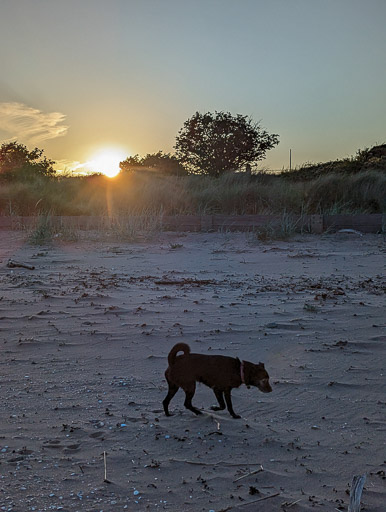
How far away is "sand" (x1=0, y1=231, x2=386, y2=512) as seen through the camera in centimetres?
259

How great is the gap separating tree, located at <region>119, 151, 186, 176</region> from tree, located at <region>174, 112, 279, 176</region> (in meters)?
0.69

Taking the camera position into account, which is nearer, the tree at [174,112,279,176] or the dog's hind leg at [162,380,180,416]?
the dog's hind leg at [162,380,180,416]

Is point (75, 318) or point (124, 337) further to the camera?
point (75, 318)

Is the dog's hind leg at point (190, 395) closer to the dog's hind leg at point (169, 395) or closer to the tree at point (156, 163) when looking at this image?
the dog's hind leg at point (169, 395)

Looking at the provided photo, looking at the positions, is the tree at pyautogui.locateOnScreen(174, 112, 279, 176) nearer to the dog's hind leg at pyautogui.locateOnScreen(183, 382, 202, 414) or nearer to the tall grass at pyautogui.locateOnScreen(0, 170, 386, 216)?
the tall grass at pyautogui.locateOnScreen(0, 170, 386, 216)

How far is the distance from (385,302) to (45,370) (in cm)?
386

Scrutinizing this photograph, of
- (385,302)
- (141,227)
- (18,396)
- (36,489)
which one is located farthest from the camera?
(141,227)

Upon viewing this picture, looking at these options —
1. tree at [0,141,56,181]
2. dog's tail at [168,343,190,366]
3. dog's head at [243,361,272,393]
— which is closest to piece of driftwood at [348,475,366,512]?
dog's head at [243,361,272,393]

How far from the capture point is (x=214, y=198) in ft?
56.7

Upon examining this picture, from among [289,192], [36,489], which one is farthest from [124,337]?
[289,192]

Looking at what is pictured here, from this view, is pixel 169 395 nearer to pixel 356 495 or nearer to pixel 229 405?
pixel 229 405

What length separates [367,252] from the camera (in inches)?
432

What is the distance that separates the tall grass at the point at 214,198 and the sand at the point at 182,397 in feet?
29.1

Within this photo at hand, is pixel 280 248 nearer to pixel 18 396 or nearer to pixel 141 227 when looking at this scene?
pixel 141 227
